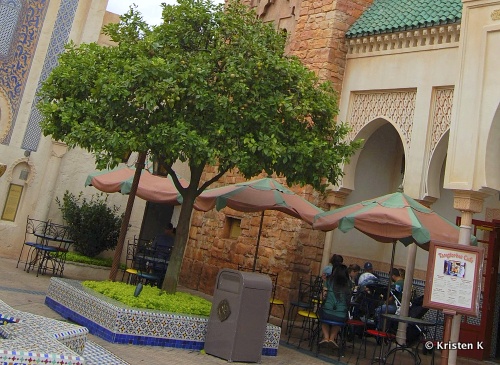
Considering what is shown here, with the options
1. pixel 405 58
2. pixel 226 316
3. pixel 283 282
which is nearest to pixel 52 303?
pixel 226 316

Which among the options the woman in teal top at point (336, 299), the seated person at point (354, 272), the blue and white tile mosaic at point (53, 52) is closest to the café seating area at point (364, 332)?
the woman in teal top at point (336, 299)

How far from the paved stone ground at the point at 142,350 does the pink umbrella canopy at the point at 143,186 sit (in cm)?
237

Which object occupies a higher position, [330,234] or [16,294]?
[330,234]

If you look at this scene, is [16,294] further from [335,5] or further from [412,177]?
[335,5]

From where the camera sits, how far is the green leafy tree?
27.1 ft

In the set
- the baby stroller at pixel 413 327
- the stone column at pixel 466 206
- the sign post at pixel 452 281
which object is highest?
the stone column at pixel 466 206

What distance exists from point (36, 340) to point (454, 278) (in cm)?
551

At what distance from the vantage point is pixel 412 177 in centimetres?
1198

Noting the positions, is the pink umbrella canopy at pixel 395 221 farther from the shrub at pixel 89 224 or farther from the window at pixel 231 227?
the shrub at pixel 89 224

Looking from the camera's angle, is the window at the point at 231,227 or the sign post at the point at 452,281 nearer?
the sign post at the point at 452,281

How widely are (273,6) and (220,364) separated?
37.3ft

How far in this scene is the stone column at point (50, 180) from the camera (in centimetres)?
1506

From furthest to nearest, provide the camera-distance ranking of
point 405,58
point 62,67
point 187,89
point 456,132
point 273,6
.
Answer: point 273,6 → point 405,58 → point 456,132 → point 62,67 → point 187,89

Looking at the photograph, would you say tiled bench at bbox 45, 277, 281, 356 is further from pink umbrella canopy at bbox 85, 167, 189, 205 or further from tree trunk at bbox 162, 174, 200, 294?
pink umbrella canopy at bbox 85, 167, 189, 205
